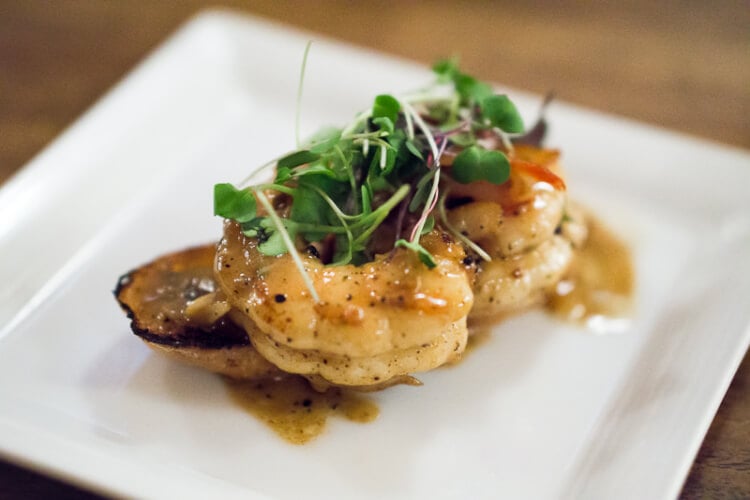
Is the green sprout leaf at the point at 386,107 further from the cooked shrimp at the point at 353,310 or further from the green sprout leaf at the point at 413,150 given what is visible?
the cooked shrimp at the point at 353,310

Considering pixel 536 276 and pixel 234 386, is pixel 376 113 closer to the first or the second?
pixel 536 276

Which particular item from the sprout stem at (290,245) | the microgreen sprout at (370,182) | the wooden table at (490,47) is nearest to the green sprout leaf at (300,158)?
the microgreen sprout at (370,182)

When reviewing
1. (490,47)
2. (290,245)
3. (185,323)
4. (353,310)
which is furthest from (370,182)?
(490,47)

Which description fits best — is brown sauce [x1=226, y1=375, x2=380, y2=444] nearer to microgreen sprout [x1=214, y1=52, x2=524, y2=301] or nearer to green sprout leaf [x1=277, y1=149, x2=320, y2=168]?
microgreen sprout [x1=214, y1=52, x2=524, y2=301]

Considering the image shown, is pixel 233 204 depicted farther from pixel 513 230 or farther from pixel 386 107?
pixel 513 230

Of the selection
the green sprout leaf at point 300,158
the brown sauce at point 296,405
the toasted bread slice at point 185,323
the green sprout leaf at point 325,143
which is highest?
the green sprout leaf at point 325,143

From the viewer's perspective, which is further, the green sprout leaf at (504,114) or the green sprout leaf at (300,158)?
the green sprout leaf at (504,114)
